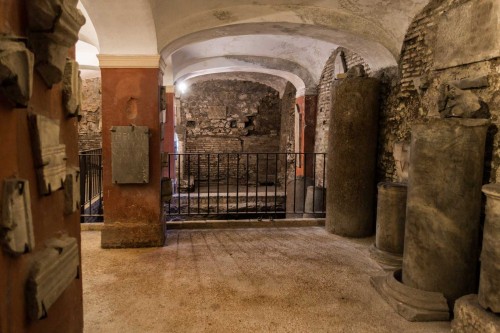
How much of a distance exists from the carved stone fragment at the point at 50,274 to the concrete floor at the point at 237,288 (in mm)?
1382

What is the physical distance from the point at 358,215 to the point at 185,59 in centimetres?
560

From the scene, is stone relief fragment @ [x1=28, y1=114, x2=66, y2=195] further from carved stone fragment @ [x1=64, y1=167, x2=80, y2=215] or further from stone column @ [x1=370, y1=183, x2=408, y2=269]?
stone column @ [x1=370, y1=183, x2=408, y2=269]

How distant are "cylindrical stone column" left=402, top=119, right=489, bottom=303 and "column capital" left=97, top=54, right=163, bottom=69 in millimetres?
3186

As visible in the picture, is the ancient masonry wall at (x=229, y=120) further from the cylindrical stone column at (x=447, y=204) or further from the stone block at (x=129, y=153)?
the cylindrical stone column at (x=447, y=204)

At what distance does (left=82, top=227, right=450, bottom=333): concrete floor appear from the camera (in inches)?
118

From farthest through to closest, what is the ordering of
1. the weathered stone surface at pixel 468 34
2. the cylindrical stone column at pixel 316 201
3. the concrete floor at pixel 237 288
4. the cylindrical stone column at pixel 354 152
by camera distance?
the cylindrical stone column at pixel 316 201
the cylindrical stone column at pixel 354 152
the weathered stone surface at pixel 468 34
the concrete floor at pixel 237 288

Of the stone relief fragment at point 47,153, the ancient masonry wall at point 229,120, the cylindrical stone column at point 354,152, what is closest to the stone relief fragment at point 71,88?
the stone relief fragment at point 47,153

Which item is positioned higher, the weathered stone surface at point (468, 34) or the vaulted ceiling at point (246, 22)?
the vaulted ceiling at point (246, 22)

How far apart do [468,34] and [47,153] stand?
387cm

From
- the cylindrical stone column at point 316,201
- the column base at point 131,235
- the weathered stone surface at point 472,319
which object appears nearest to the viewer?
the weathered stone surface at point 472,319

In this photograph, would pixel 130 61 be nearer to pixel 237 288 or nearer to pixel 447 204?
pixel 237 288

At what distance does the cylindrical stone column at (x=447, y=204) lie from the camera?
3053 millimetres

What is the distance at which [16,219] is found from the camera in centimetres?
128

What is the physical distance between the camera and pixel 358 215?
17.4ft
